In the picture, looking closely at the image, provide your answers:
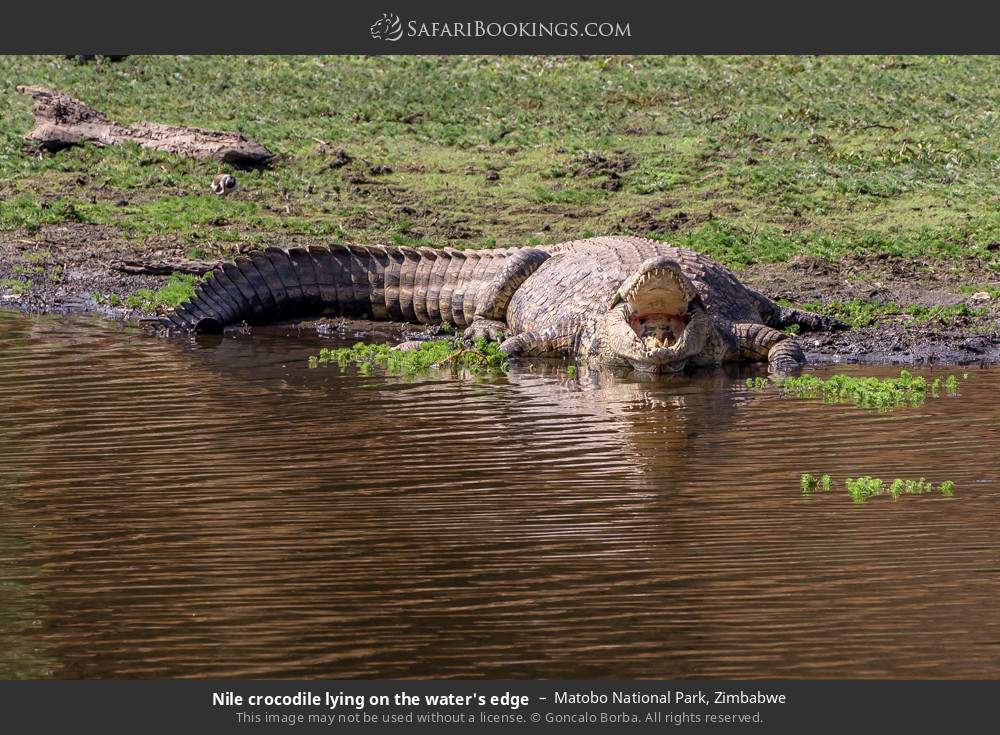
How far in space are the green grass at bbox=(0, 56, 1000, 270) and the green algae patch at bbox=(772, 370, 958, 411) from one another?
396 cm

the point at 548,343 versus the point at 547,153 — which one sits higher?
the point at 547,153

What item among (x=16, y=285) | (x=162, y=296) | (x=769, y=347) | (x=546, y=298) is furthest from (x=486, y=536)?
(x=16, y=285)

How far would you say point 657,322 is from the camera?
1080 centimetres

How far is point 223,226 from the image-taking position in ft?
50.4

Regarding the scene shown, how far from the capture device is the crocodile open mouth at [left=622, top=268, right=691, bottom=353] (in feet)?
34.6

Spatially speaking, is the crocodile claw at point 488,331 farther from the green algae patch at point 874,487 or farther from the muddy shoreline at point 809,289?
the green algae patch at point 874,487

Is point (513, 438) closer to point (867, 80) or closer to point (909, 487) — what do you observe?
point (909, 487)

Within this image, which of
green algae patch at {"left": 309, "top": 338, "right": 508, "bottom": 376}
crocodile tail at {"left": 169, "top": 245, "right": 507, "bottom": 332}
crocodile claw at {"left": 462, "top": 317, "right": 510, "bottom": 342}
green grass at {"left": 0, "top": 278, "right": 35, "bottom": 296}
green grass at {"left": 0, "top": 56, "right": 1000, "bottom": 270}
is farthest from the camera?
green grass at {"left": 0, "top": 56, "right": 1000, "bottom": 270}

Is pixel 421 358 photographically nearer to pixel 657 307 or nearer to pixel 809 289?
pixel 657 307

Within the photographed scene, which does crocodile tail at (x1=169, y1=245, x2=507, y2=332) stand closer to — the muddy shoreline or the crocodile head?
the muddy shoreline

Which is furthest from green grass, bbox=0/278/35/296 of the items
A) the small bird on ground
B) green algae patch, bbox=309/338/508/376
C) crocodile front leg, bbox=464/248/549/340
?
crocodile front leg, bbox=464/248/549/340

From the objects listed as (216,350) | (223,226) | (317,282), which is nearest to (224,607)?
(216,350)

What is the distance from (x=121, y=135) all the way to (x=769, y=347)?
979cm

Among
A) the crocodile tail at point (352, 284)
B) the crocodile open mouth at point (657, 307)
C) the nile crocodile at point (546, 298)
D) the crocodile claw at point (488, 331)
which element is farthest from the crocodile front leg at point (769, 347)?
the crocodile tail at point (352, 284)
